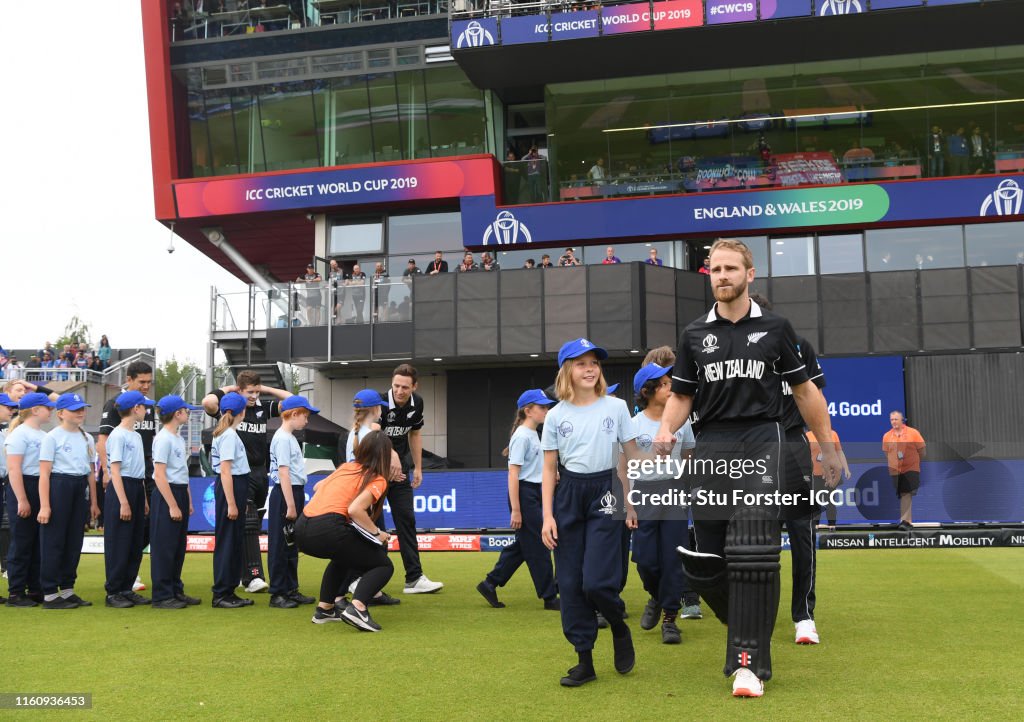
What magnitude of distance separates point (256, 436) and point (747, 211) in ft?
64.3

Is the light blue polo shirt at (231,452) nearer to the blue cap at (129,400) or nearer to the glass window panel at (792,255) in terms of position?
the blue cap at (129,400)

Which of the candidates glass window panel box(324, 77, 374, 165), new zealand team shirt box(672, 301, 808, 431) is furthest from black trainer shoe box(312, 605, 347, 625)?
glass window panel box(324, 77, 374, 165)

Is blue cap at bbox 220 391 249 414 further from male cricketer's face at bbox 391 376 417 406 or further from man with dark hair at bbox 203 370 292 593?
male cricketer's face at bbox 391 376 417 406

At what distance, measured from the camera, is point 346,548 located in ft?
26.3

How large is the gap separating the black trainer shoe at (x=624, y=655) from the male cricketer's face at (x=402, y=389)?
182 inches

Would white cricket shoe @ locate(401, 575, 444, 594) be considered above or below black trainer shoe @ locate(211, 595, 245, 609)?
below

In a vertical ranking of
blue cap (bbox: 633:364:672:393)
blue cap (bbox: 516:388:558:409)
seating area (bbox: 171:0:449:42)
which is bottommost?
blue cap (bbox: 516:388:558:409)

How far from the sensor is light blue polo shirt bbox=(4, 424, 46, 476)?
31.8 ft

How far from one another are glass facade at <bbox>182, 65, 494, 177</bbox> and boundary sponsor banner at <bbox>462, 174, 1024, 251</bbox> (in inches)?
113

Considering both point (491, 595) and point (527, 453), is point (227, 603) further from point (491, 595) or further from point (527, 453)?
point (527, 453)

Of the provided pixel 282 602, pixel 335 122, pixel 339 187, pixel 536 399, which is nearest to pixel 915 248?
pixel 339 187

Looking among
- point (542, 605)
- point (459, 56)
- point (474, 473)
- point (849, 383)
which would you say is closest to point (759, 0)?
point (459, 56)

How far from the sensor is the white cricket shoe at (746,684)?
16.8 ft

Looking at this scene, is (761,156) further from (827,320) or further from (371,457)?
(371,457)
